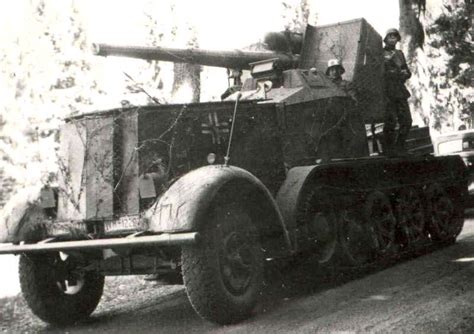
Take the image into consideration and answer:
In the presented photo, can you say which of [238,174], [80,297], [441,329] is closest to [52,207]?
[80,297]

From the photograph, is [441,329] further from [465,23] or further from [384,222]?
[465,23]

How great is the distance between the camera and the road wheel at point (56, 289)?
7.23 m

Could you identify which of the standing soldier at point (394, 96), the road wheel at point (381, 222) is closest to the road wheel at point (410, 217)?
the road wheel at point (381, 222)

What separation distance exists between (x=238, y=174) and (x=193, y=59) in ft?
8.91

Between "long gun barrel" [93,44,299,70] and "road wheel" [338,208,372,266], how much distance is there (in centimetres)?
216

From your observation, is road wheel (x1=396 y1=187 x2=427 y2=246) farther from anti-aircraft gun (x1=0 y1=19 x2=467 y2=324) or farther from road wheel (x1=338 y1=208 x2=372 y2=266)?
road wheel (x1=338 y1=208 x2=372 y2=266)

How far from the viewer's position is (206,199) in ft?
20.1

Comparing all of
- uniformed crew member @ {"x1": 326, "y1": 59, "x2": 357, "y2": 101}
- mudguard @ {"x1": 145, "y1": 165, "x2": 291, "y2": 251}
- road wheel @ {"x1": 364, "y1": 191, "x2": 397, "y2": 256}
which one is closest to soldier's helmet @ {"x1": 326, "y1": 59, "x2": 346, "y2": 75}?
uniformed crew member @ {"x1": 326, "y1": 59, "x2": 357, "y2": 101}

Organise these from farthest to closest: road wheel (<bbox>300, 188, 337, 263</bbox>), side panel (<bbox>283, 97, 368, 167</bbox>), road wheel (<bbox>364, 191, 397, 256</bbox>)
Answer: road wheel (<bbox>364, 191, 397, 256</bbox>) → side panel (<bbox>283, 97, 368, 167</bbox>) → road wheel (<bbox>300, 188, 337, 263</bbox>)

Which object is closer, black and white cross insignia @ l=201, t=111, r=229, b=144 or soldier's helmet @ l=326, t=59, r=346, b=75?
black and white cross insignia @ l=201, t=111, r=229, b=144

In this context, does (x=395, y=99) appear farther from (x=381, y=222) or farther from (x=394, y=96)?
(x=381, y=222)

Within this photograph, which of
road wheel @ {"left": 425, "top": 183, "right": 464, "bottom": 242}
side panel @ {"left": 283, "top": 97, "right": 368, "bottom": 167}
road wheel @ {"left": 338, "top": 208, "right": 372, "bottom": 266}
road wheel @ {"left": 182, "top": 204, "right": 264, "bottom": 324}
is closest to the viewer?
road wheel @ {"left": 182, "top": 204, "right": 264, "bottom": 324}

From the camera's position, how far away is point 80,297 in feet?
24.7

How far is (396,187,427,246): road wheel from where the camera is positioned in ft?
32.3
